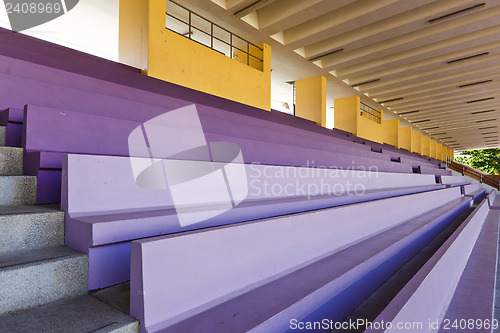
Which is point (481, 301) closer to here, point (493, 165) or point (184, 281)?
point (184, 281)

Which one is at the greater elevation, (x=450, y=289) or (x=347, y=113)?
(x=347, y=113)

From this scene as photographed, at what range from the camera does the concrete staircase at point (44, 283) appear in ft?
1.74

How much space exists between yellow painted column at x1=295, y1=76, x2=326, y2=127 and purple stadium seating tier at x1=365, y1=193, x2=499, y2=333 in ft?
15.2

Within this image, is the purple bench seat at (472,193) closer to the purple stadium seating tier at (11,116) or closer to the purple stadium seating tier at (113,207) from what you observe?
the purple stadium seating tier at (113,207)

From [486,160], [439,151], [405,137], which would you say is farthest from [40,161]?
[486,160]

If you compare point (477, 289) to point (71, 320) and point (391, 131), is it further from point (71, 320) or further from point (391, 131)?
point (391, 131)

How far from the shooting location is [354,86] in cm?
664

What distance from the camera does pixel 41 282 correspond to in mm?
605

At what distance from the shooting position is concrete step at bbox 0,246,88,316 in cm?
57

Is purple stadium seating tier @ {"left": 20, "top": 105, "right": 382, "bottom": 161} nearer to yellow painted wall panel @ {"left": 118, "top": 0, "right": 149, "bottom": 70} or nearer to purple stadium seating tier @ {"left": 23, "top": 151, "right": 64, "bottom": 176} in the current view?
purple stadium seating tier @ {"left": 23, "top": 151, "right": 64, "bottom": 176}

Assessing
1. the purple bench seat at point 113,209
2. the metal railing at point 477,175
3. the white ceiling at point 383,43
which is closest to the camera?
the purple bench seat at point 113,209

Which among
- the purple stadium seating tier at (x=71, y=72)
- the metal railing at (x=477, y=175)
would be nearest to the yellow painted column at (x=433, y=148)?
the metal railing at (x=477, y=175)

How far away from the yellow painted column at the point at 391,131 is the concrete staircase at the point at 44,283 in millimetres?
10497

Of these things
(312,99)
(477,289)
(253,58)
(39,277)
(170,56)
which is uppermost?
(253,58)
